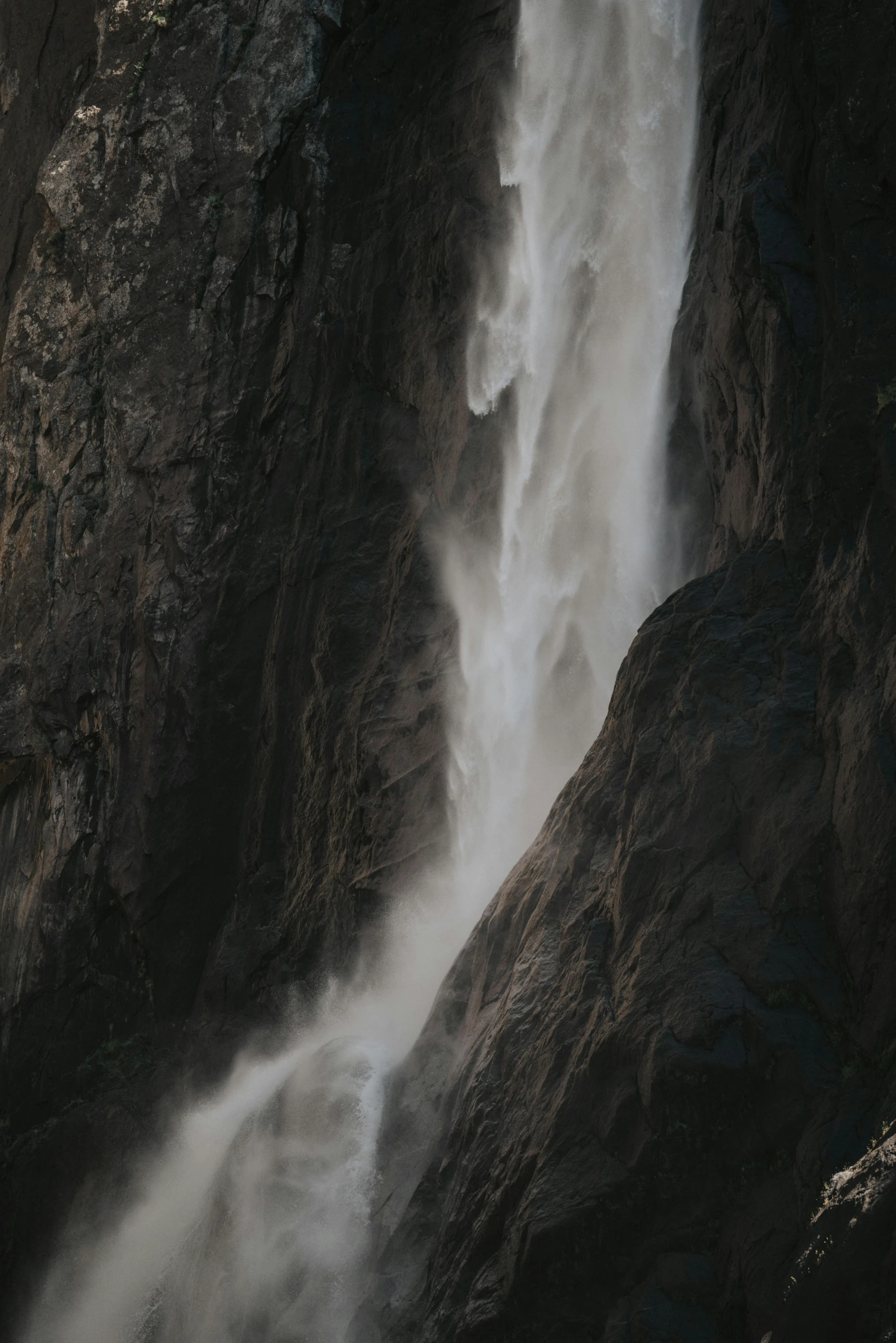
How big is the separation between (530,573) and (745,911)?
8120 millimetres

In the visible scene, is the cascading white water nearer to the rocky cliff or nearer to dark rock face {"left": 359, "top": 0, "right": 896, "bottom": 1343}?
the rocky cliff

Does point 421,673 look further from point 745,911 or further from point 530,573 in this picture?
point 745,911

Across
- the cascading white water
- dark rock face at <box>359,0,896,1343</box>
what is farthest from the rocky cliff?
the cascading white water

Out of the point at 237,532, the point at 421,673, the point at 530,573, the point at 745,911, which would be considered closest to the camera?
the point at 745,911

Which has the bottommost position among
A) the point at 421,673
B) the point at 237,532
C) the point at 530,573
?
the point at 530,573

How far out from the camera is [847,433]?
7504 millimetres

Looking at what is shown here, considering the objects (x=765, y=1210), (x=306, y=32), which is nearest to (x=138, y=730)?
(x=306, y=32)

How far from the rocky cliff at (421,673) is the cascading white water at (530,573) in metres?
0.56

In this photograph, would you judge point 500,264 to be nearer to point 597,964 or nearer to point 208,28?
point 208,28

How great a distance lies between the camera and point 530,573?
14891 mm

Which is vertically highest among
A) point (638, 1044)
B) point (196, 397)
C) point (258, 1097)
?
point (196, 397)

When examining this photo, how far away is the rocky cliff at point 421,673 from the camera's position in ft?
22.3

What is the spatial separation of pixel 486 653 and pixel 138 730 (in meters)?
5.11

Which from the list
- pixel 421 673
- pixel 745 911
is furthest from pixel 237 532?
pixel 745 911
